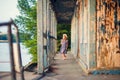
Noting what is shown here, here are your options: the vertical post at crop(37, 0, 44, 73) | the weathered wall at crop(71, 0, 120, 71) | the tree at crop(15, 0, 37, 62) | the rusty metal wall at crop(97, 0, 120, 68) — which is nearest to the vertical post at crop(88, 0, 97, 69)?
the weathered wall at crop(71, 0, 120, 71)

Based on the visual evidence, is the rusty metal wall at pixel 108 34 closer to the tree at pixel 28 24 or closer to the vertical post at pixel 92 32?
the vertical post at pixel 92 32

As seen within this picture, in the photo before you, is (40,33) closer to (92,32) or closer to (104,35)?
(92,32)

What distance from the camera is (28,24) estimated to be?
5931cm

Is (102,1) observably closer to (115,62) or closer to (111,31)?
(111,31)

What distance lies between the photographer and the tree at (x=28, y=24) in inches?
2287

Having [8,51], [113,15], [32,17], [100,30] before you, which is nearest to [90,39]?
[100,30]

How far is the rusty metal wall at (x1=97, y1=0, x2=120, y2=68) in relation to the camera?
990 cm

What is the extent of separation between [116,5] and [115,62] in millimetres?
1929

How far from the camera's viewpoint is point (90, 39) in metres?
9.87

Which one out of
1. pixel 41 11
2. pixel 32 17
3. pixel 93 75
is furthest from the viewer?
pixel 32 17

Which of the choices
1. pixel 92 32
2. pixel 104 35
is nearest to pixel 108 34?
pixel 104 35

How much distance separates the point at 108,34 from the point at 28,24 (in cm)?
5007

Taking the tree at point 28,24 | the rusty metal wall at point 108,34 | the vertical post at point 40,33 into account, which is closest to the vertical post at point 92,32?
the rusty metal wall at point 108,34

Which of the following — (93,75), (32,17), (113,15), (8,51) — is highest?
(32,17)
